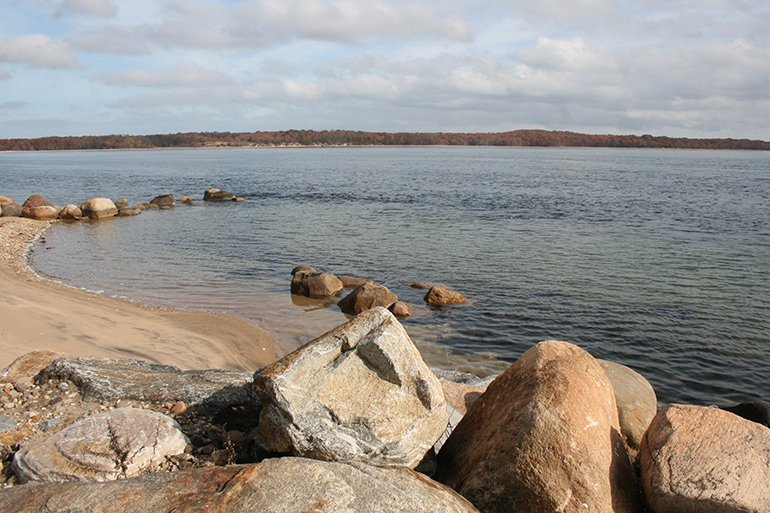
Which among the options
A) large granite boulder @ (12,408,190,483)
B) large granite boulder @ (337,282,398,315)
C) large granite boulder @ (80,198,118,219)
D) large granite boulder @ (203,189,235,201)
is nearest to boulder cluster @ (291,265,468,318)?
large granite boulder @ (337,282,398,315)

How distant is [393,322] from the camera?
5215 mm

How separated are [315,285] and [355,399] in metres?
10.1

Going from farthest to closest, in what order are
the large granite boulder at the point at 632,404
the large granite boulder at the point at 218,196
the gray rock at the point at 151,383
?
the large granite boulder at the point at 218,196 → the gray rock at the point at 151,383 → the large granite boulder at the point at 632,404

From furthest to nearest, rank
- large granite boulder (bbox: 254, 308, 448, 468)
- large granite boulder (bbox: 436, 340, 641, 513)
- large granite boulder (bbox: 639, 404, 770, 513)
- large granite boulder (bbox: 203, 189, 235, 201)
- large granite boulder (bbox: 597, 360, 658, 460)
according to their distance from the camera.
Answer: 1. large granite boulder (bbox: 203, 189, 235, 201)
2. large granite boulder (bbox: 597, 360, 658, 460)
3. large granite boulder (bbox: 254, 308, 448, 468)
4. large granite boulder (bbox: 436, 340, 641, 513)
5. large granite boulder (bbox: 639, 404, 770, 513)

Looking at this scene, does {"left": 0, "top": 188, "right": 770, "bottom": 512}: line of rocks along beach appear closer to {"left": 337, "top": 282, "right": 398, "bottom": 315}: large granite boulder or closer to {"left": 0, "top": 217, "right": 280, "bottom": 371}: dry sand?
{"left": 0, "top": 217, "right": 280, "bottom": 371}: dry sand

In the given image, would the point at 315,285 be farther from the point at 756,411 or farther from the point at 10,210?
the point at 10,210

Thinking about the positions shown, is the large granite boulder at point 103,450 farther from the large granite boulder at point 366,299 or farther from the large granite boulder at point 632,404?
the large granite boulder at point 366,299

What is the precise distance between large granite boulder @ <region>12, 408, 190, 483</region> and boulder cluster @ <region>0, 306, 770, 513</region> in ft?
0.04

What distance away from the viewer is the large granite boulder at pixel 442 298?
1366cm

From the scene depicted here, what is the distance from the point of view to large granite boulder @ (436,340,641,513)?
4156 millimetres

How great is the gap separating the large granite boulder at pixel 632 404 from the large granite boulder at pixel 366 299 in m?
6.77

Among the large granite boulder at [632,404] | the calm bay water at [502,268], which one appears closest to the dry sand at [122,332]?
the calm bay water at [502,268]

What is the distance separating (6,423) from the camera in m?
5.41

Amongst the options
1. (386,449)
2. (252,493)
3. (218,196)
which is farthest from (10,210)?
(252,493)
